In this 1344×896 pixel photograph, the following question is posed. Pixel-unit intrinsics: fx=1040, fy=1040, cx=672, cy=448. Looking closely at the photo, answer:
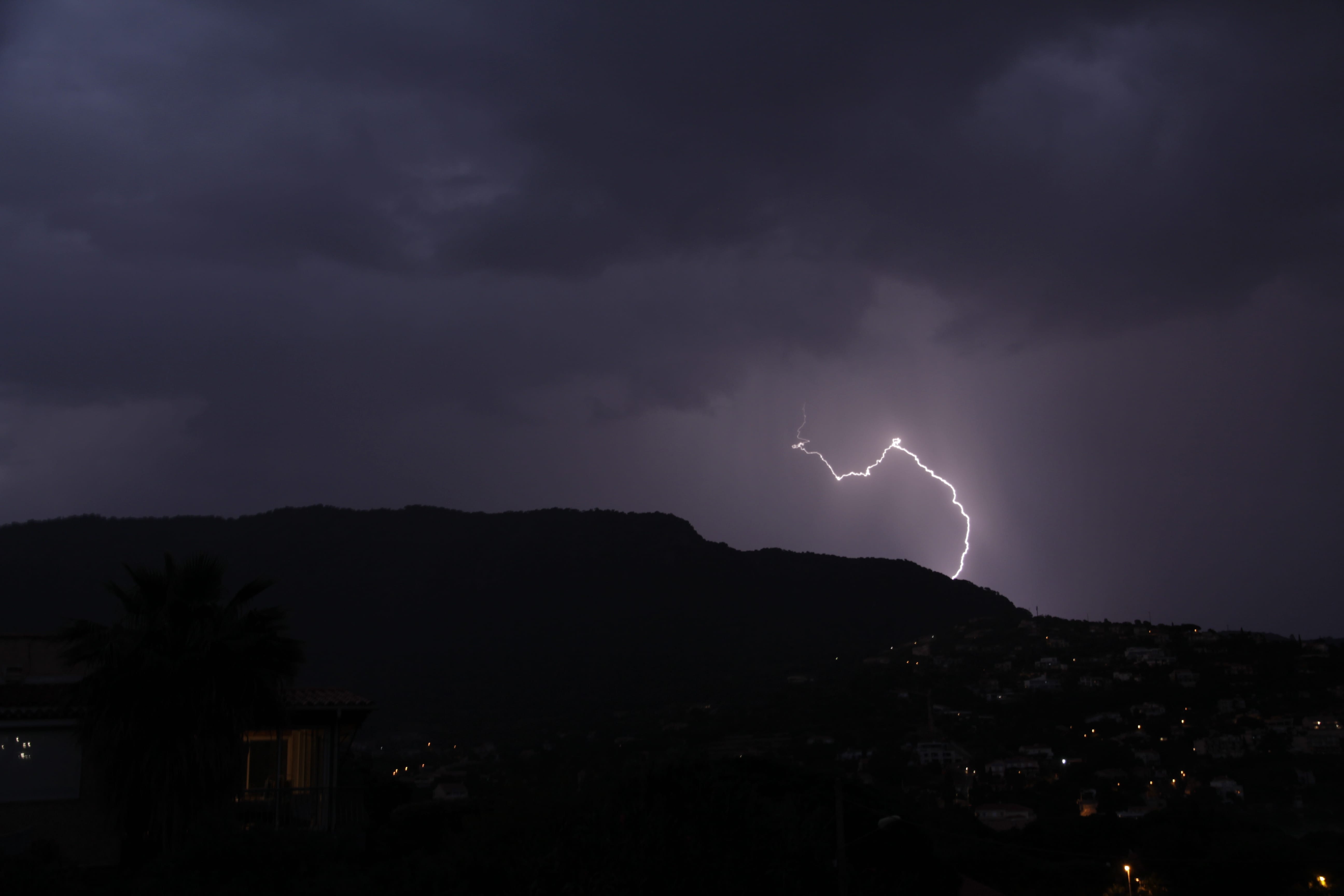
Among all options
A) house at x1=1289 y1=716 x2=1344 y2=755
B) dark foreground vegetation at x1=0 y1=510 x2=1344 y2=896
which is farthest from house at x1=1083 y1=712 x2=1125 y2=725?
Answer: house at x1=1289 y1=716 x2=1344 y2=755

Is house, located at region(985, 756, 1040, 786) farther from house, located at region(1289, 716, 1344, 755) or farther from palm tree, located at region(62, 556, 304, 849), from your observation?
palm tree, located at region(62, 556, 304, 849)

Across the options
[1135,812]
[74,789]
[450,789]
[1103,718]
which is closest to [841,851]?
[74,789]

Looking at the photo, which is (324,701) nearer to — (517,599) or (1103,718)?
(1103,718)

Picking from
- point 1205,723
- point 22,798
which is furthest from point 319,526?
point 22,798

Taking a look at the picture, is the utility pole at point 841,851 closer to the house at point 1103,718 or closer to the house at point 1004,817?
the house at point 1004,817

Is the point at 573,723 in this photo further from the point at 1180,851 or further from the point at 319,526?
the point at 1180,851
